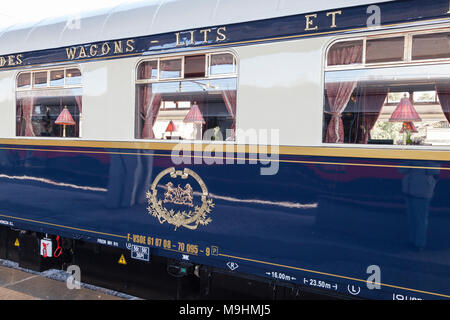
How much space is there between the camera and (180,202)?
3.67 m

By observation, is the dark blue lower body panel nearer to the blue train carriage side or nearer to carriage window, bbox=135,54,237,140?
the blue train carriage side

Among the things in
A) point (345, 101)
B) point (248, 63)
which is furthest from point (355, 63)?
point (248, 63)

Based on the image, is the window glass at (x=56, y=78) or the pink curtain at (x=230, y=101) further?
the window glass at (x=56, y=78)

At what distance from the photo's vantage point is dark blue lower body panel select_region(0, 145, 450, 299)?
108 inches

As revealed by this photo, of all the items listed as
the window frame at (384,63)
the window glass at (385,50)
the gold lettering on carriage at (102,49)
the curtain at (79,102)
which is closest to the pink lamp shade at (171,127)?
the gold lettering on carriage at (102,49)

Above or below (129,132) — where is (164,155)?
below

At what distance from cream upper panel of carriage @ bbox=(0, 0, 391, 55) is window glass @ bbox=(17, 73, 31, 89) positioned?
1.07 feet

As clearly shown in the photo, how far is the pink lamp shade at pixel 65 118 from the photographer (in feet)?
14.6

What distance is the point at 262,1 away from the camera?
3.39 m

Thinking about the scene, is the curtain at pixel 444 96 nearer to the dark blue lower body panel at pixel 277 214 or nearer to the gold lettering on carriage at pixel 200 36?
the dark blue lower body panel at pixel 277 214

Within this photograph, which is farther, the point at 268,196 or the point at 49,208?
the point at 49,208

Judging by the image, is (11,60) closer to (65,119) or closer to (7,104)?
(7,104)
